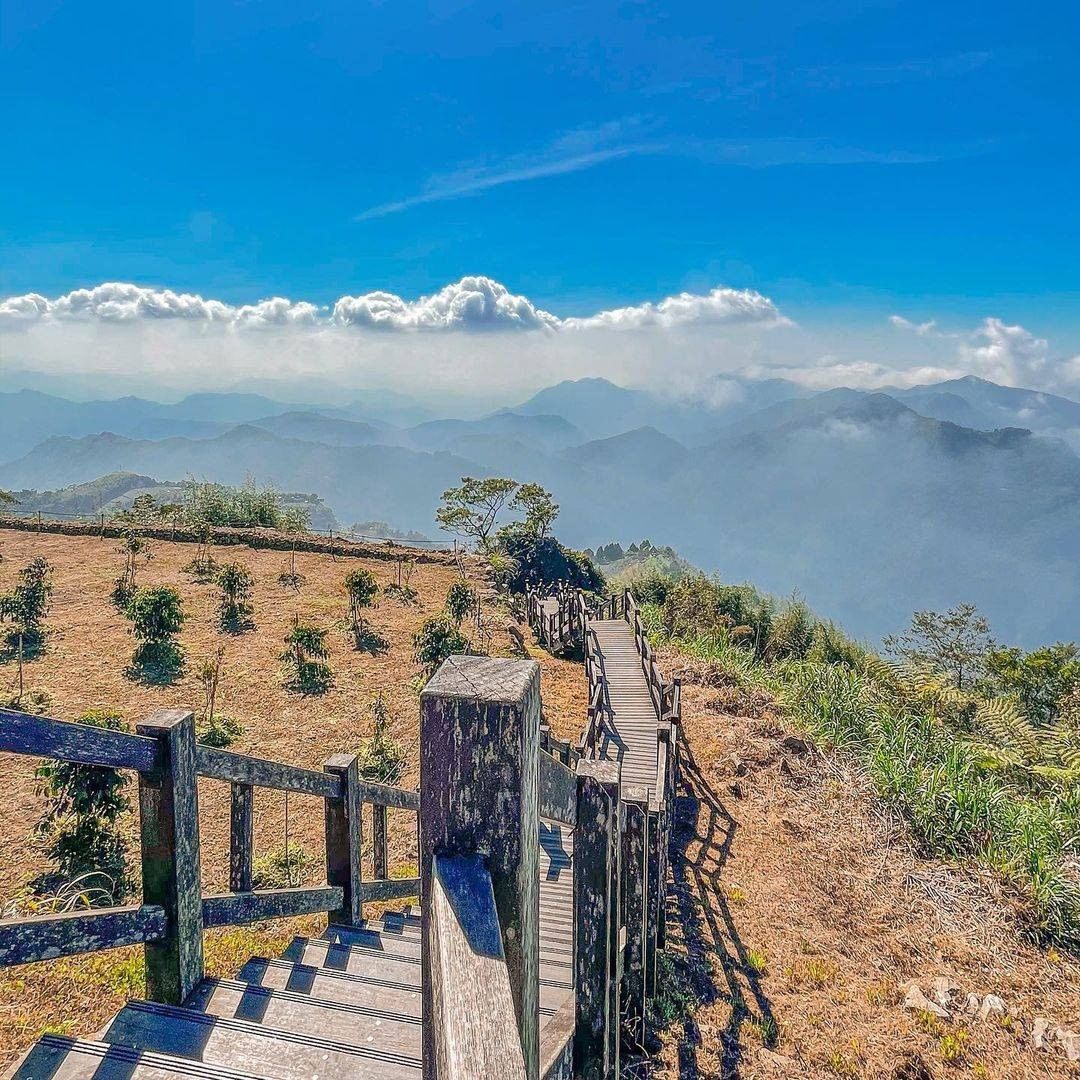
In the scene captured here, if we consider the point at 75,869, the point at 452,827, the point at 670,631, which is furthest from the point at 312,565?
the point at 452,827

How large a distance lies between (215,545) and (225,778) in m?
21.3

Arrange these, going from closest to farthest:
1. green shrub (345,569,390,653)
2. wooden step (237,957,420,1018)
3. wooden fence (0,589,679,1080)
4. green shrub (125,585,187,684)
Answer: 1. wooden fence (0,589,679,1080)
2. wooden step (237,957,420,1018)
3. green shrub (125,585,187,684)
4. green shrub (345,569,390,653)

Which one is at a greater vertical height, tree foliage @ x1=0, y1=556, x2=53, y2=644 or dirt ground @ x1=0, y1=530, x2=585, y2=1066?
tree foliage @ x1=0, y1=556, x2=53, y2=644

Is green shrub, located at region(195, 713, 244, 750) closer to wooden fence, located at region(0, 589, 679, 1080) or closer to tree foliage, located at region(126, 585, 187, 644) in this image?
tree foliage, located at region(126, 585, 187, 644)

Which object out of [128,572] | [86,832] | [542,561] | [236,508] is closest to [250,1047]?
[86,832]

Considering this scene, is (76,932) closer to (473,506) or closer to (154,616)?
(154,616)

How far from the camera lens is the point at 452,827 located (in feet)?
3.30

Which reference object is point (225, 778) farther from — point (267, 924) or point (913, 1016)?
point (913, 1016)

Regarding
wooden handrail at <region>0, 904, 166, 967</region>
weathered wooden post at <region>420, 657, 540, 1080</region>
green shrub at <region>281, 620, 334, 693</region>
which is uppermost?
weathered wooden post at <region>420, 657, 540, 1080</region>

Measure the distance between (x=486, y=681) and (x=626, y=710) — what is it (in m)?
12.3

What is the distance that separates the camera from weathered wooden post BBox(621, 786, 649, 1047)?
160 inches

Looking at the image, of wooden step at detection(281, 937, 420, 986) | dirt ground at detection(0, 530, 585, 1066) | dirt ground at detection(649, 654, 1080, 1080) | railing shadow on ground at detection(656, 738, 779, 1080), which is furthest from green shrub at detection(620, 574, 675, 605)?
wooden step at detection(281, 937, 420, 986)

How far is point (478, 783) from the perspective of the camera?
0.99 metres

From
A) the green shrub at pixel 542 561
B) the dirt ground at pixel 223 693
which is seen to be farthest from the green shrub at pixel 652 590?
the dirt ground at pixel 223 693
